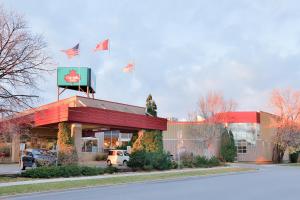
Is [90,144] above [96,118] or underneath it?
underneath

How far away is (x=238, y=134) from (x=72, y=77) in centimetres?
2730

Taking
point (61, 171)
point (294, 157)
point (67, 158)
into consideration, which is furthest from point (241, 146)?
point (61, 171)

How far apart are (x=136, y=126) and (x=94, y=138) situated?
25.2 m

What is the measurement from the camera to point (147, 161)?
109 ft

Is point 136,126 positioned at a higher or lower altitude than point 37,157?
higher

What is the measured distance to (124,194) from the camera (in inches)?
661

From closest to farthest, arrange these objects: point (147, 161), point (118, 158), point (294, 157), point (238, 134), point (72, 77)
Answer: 1. point (147, 161)
2. point (118, 158)
3. point (72, 77)
4. point (294, 157)
5. point (238, 134)

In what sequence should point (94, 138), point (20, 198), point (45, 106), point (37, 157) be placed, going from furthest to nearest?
1. point (94, 138)
2. point (45, 106)
3. point (37, 157)
4. point (20, 198)

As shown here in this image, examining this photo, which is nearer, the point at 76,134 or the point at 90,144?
the point at 76,134

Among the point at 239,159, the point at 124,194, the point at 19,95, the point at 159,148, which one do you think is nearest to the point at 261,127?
the point at 239,159

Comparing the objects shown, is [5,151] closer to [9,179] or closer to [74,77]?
[74,77]

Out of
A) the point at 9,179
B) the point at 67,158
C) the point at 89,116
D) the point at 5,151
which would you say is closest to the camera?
the point at 9,179

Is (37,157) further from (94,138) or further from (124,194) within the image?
(94,138)

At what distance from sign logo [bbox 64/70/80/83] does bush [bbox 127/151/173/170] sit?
12.7 meters
